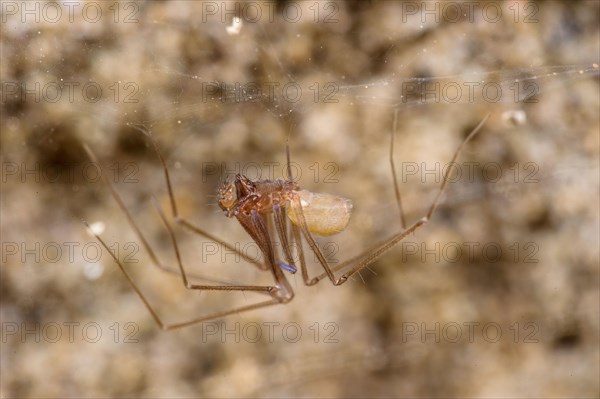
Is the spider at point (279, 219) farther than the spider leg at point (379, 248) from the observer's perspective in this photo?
No

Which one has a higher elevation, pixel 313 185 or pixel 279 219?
pixel 313 185

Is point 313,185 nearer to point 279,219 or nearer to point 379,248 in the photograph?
point 279,219

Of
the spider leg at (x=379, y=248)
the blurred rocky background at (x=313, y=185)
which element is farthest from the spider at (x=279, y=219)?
the blurred rocky background at (x=313, y=185)

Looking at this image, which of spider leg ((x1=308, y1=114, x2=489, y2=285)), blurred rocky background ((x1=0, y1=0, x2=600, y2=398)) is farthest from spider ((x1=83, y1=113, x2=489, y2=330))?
blurred rocky background ((x1=0, y1=0, x2=600, y2=398))

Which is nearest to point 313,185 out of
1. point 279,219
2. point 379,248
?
point 279,219

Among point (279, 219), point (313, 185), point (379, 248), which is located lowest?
point (379, 248)

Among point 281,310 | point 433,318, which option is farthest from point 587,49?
point 281,310

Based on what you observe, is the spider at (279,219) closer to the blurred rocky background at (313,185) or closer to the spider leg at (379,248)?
the spider leg at (379,248)
